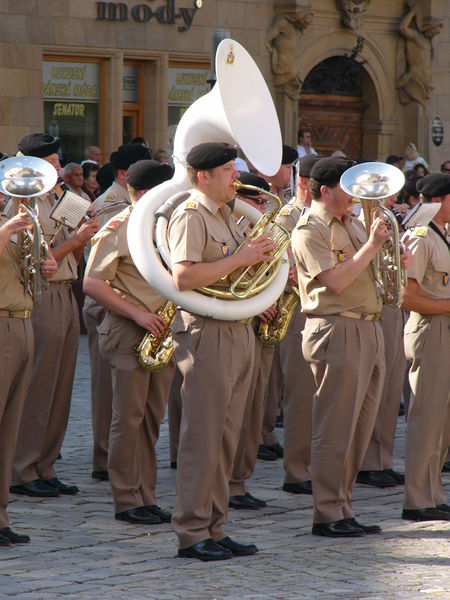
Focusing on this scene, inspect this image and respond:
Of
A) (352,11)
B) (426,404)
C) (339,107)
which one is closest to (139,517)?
(426,404)

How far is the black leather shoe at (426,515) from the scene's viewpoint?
8648 millimetres

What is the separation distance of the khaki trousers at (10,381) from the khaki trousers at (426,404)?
2279 mm

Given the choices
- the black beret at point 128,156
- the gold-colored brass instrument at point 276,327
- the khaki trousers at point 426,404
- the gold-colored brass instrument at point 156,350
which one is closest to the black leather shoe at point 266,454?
the gold-colored brass instrument at point 276,327

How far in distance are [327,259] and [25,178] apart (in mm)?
1677

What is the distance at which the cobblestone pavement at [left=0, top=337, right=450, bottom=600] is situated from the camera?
6949mm

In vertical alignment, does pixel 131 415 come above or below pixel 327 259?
below

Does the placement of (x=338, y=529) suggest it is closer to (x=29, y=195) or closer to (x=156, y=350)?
(x=156, y=350)

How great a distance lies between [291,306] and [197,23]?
1237cm

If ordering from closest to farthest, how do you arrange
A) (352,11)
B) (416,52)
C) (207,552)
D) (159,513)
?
(207,552), (159,513), (352,11), (416,52)

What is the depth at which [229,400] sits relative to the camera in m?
7.69

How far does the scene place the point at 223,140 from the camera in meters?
7.96

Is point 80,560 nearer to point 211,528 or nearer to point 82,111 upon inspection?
point 211,528

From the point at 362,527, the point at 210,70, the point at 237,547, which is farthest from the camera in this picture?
the point at 210,70

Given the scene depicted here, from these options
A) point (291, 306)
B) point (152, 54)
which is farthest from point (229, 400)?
point (152, 54)
